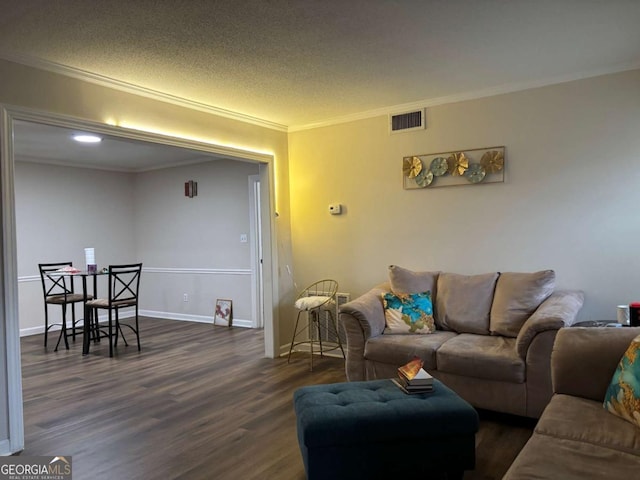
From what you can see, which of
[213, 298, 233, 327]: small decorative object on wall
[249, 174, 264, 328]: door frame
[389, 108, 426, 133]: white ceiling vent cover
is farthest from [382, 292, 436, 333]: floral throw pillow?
[213, 298, 233, 327]: small decorative object on wall

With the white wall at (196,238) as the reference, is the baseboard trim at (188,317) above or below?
below

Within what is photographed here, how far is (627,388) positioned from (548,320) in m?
0.91

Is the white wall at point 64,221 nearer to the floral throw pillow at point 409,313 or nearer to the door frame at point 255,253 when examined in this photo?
the door frame at point 255,253

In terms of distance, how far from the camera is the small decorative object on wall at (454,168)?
13.0 ft

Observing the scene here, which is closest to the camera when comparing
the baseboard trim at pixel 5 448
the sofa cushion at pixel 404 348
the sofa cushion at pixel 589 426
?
the sofa cushion at pixel 589 426

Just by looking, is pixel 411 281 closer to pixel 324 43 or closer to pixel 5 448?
pixel 324 43

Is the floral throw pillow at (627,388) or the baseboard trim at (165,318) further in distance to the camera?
the baseboard trim at (165,318)

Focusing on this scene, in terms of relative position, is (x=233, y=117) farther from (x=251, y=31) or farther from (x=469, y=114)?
(x=469, y=114)

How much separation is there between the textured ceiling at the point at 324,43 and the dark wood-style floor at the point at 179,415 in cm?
248

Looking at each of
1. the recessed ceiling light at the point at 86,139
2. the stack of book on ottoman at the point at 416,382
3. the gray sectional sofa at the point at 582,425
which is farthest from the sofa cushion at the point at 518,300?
the recessed ceiling light at the point at 86,139

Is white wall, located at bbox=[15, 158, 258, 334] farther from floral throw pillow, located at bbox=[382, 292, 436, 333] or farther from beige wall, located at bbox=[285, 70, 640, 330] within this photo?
floral throw pillow, located at bbox=[382, 292, 436, 333]

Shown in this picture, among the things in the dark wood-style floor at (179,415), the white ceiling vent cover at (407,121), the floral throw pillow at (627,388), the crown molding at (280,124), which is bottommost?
the dark wood-style floor at (179,415)

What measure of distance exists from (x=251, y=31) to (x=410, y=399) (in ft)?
7.30

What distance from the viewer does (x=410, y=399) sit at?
7.84 feet
